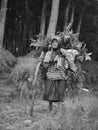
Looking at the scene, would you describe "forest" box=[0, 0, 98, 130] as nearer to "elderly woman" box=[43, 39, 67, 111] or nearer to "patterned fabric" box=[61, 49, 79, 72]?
"patterned fabric" box=[61, 49, 79, 72]

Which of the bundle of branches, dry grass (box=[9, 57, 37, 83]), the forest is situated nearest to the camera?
the forest

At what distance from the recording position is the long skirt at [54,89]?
664 centimetres

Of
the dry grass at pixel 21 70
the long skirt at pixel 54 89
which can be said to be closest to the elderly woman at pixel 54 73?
the long skirt at pixel 54 89

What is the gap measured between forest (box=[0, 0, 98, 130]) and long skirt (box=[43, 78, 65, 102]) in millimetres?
272

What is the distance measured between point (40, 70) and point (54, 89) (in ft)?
2.34

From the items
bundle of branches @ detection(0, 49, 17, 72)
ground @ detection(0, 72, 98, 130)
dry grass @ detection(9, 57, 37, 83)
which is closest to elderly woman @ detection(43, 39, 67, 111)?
ground @ detection(0, 72, 98, 130)

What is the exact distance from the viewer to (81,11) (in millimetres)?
20078

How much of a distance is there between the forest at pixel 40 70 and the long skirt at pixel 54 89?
0.27 meters

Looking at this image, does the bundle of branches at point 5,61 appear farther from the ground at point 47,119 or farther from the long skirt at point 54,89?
the long skirt at point 54,89

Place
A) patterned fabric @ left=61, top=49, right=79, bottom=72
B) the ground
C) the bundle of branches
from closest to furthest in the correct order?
the ground → patterned fabric @ left=61, top=49, right=79, bottom=72 → the bundle of branches

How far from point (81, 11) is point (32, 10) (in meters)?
3.60

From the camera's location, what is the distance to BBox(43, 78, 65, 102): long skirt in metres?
6.64

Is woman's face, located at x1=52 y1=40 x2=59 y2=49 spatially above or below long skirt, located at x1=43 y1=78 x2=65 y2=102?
above

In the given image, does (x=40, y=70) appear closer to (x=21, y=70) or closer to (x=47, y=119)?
(x=47, y=119)
